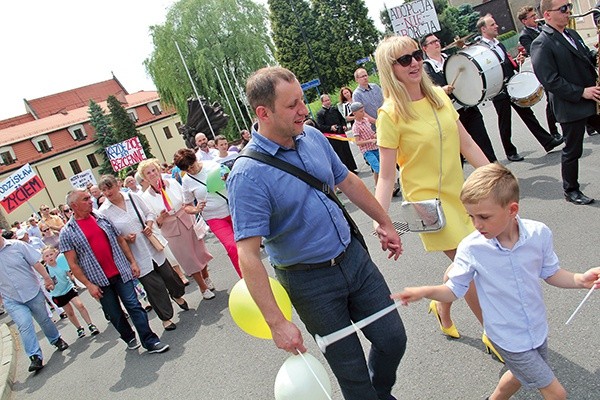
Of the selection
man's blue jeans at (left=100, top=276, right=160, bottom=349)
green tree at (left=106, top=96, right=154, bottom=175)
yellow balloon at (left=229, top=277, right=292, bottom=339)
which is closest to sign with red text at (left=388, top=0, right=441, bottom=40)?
man's blue jeans at (left=100, top=276, right=160, bottom=349)

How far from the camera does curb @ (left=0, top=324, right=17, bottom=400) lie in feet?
19.6

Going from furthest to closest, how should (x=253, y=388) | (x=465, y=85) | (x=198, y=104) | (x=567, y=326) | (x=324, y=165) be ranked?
(x=198, y=104), (x=465, y=85), (x=253, y=388), (x=567, y=326), (x=324, y=165)

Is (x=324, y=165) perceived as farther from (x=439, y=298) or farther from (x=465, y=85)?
(x=465, y=85)

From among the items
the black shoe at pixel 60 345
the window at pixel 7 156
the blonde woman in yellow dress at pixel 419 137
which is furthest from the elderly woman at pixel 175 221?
the window at pixel 7 156

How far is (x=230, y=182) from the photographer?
231 centimetres

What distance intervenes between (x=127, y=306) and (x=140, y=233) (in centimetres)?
90

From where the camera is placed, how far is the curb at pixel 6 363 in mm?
5988

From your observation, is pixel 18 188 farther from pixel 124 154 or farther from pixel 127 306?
pixel 127 306

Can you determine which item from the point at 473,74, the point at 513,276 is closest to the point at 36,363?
the point at 513,276

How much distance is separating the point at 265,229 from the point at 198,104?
21.5m

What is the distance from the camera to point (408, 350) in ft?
12.4

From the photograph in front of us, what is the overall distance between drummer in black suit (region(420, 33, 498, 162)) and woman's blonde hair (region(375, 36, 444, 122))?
3.31m

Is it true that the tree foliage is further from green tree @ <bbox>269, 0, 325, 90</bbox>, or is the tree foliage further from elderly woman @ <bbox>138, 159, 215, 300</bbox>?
elderly woman @ <bbox>138, 159, 215, 300</bbox>

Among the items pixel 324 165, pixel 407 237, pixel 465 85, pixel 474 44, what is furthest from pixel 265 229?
pixel 474 44
